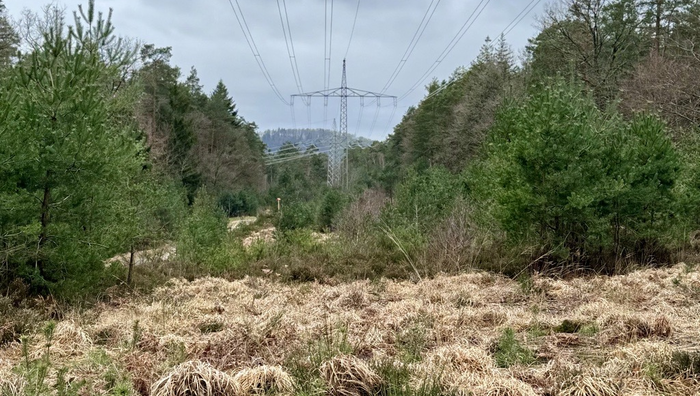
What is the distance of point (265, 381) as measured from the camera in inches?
150

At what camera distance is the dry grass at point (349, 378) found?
12.2ft

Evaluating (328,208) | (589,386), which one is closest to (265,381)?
(589,386)

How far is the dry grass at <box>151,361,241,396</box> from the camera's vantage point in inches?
142

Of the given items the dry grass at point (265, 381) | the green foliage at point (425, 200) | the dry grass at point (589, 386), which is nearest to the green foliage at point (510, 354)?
the dry grass at point (589, 386)

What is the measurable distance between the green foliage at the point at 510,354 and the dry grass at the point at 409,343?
10 centimetres

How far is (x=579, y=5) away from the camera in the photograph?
24.8 metres

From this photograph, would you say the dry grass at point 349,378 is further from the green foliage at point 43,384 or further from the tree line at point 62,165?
the tree line at point 62,165

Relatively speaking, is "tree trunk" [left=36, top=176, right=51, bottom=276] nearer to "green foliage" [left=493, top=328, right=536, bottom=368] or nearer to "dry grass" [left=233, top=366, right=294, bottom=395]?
"dry grass" [left=233, top=366, right=294, bottom=395]

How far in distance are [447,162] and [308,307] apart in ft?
100

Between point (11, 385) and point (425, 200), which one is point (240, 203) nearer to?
point (425, 200)

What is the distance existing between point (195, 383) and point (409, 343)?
203 cm

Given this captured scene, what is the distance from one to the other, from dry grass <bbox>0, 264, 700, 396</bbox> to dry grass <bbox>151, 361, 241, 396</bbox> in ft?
0.04

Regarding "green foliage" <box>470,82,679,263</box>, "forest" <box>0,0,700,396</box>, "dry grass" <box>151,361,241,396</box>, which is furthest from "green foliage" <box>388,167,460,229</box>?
"dry grass" <box>151,361,241,396</box>

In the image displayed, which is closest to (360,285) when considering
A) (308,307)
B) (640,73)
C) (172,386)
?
(308,307)
